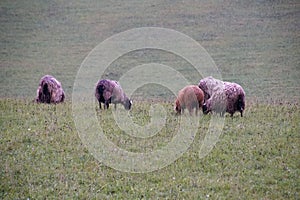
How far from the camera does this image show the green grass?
380 inches

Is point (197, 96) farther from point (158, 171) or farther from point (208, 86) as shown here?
point (158, 171)

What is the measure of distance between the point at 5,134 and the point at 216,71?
28547 mm

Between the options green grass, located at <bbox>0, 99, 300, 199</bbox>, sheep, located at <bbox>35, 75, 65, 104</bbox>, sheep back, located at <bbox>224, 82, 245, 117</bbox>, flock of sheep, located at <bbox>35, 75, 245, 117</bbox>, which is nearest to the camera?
green grass, located at <bbox>0, 99, 300, 199</bbox>

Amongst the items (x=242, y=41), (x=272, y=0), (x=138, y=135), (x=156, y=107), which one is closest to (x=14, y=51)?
(x=242, y=41)

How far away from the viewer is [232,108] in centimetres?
1557

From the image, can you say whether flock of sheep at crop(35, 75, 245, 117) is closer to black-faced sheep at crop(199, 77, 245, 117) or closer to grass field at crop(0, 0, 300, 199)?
black-faced sheep at crop(199, 77, 245, 117)

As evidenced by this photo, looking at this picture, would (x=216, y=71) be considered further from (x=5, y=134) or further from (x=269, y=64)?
(x=5, y=134)

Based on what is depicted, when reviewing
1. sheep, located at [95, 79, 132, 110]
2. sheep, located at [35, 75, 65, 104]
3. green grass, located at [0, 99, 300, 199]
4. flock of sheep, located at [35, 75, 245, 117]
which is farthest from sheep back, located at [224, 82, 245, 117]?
sheep, located at [35, 75, 65, 104]

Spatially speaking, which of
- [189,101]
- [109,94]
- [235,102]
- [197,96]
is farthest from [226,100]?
[109,94]

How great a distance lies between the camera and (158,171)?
35.1ft

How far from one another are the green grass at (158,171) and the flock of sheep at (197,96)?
135 cm

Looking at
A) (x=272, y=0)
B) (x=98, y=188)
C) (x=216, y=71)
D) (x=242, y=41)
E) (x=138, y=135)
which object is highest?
(x=272, y=0)

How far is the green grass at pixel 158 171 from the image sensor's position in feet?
31.7

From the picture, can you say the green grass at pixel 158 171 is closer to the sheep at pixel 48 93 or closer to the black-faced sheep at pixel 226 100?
the black-faced sheep at pixel 226 100
